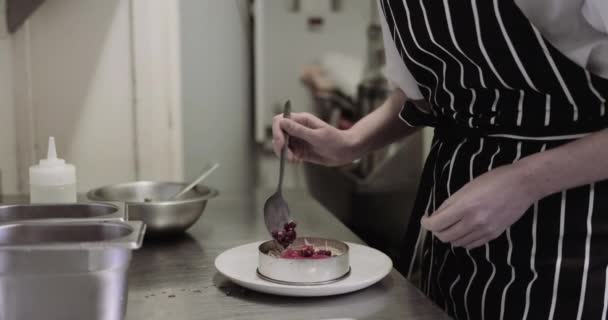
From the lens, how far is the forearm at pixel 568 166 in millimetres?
876

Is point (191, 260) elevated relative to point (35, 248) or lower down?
lower down

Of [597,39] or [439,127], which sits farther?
[439,127]

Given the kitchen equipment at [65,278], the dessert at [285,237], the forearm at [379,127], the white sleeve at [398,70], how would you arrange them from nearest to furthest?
the kitchen equipment at [65,278]
the dessert at [285,237]
the white sleeve at [398,70]
the forearm at [379,127]

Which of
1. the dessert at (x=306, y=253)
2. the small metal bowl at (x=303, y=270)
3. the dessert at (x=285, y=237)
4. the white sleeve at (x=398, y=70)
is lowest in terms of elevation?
the small metal bowl at (x=303, y=270)

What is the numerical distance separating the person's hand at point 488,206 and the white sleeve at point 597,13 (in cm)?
21

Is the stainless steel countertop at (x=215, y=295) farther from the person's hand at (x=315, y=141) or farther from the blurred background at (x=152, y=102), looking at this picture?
the blurred background at (x=152, y=102)

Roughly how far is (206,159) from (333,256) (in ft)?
5.90

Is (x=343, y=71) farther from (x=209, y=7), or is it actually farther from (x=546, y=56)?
(x=546, y=56)

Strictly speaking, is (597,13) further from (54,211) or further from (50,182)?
(50,182)

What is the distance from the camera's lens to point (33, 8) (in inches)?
63.9

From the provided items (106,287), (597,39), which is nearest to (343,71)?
(597,39)

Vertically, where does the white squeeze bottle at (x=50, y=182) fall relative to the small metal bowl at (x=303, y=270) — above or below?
above

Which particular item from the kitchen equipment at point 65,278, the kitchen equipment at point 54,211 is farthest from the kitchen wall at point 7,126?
the kitchen equipment at point 65,278

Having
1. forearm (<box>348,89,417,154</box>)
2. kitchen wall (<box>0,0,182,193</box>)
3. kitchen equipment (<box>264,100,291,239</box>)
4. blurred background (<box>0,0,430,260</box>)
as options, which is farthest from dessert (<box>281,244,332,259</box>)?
kitchen wall (<box>0,0,182,193</box>)
